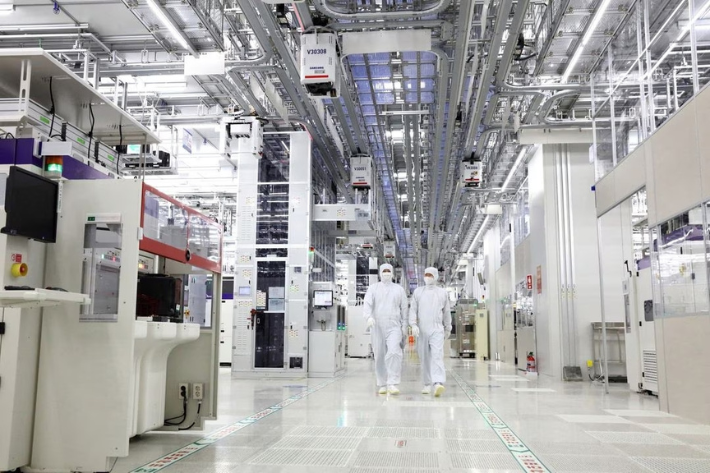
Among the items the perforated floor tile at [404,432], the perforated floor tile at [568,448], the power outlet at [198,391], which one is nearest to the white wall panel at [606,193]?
the perforated floor tile at [568,448]

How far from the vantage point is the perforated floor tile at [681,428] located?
226 inches

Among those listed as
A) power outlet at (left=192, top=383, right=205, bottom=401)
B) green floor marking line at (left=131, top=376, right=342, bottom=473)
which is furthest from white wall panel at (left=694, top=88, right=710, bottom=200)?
power outlet at (left=192, top=383, right=205, bottom=401)

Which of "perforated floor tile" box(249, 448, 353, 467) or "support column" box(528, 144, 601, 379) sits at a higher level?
"support column" box(528, 144, 601, 379)

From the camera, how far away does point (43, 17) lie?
912 cm

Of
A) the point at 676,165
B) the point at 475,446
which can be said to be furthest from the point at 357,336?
the point at 475,446

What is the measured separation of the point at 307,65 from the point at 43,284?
462 centimetres

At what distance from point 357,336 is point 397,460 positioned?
19.0m

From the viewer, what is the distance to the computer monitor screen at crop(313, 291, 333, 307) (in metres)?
12.5

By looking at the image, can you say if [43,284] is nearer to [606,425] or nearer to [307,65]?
[307,65]

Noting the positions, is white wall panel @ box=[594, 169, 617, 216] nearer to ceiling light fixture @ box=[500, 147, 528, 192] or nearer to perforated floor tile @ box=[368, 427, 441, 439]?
ceiling light fixture @ box=[500, 147, 528, 192]

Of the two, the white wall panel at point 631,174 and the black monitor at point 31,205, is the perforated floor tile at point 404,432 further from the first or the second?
the white wall panel at point 631,174

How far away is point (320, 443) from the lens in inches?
198

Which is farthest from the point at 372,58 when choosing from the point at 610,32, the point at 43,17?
the point at 43,17

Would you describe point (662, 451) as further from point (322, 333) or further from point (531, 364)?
point (531, 364)
